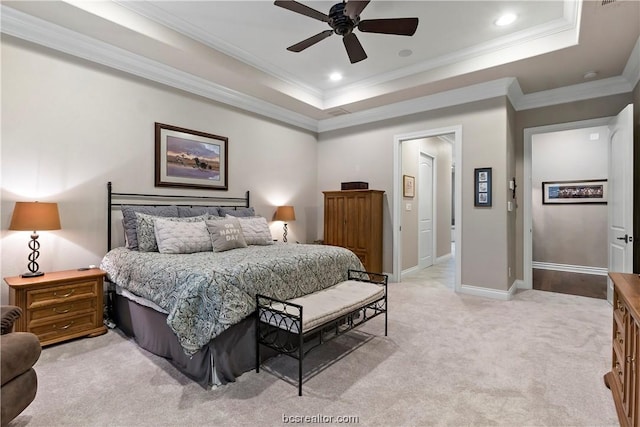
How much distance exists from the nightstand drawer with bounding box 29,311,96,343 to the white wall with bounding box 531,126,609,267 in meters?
6.81

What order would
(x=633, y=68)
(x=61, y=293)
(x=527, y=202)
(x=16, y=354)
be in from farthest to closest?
1. (x=527, y=202)
2. (x=633, y=68)
3. (x=61, y=293)
4. (x=16, y=354)

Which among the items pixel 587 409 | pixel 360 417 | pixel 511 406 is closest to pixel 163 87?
pixel 360 417

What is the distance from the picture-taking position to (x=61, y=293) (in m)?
2.67

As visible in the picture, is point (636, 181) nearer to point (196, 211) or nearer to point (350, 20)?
point (350, 20)

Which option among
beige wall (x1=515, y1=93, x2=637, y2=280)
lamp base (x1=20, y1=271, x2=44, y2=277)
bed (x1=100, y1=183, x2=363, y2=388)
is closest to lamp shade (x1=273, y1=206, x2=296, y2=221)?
bed (x1=100, y1=183, x2=363, y2=388)

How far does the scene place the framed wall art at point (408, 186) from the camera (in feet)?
17.7

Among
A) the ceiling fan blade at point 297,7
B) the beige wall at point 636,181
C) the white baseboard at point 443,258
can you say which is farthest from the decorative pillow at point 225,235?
the white baseboard at point 443,258

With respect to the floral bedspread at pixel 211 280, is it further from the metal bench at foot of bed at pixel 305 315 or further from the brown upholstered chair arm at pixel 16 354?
the brown upholstered chair arm at pixel 16 354

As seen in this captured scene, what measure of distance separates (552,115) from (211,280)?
502cm

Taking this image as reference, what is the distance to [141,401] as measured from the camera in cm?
193

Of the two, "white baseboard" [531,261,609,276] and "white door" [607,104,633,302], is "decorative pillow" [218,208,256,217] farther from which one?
"white baseboard" [531,261,609,276]

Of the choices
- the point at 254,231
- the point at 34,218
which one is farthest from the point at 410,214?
the point at 34,218

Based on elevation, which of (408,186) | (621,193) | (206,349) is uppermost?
(408,186)

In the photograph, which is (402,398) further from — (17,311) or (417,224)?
(417,224)
